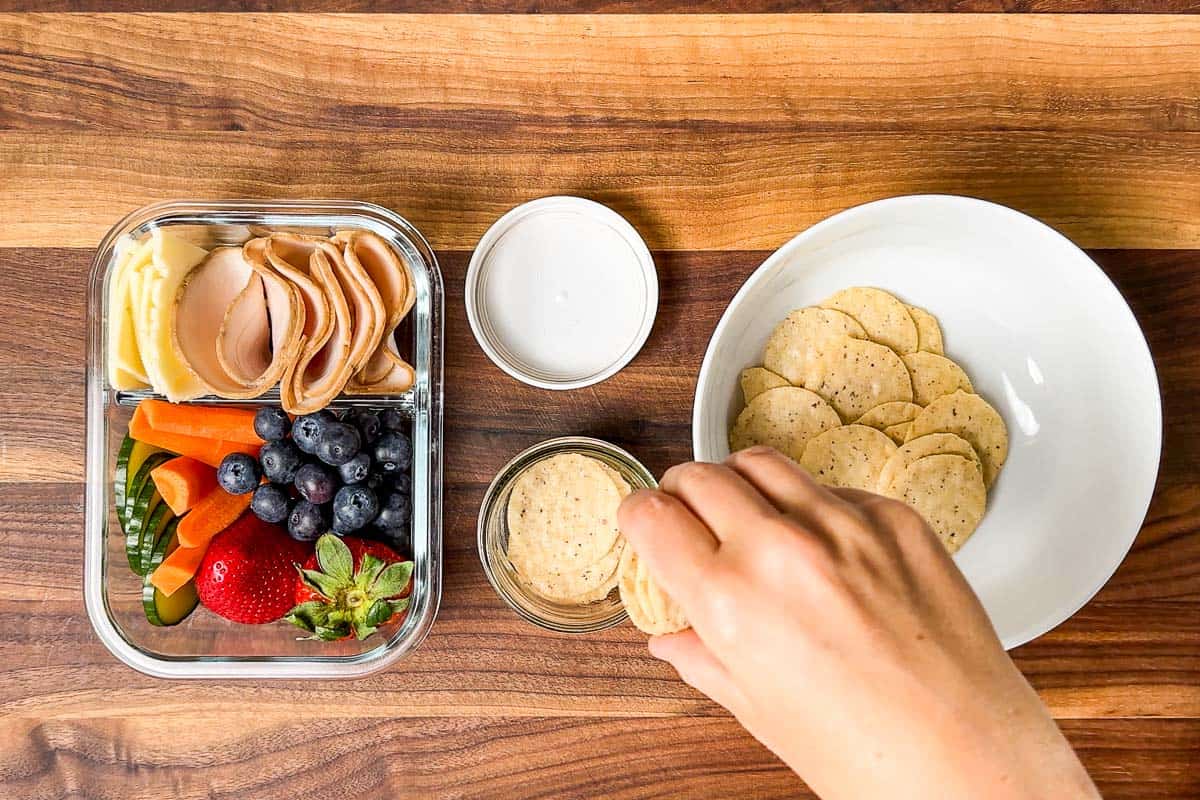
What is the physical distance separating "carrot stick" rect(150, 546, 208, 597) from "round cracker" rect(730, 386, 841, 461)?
2.19 feet

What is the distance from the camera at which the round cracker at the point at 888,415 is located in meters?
1.07

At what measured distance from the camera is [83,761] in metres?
1.14

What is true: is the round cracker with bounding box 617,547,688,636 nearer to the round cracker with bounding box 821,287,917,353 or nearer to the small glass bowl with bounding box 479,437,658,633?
the small glass bowl with bounding box 479,437,658,633

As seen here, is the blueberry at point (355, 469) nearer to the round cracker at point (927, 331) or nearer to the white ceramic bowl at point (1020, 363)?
the white ceramic bowl at point (1020, 363)

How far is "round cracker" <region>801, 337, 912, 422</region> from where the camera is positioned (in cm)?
107

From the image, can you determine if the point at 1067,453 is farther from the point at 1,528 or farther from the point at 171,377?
the point at 1,528

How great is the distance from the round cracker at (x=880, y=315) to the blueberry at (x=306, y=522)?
66cm

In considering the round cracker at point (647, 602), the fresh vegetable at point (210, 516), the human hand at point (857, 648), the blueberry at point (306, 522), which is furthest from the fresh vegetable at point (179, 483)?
the human hand at point (857, 648)


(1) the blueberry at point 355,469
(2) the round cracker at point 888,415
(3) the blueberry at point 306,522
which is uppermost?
(2) the round cracker at point 888,415

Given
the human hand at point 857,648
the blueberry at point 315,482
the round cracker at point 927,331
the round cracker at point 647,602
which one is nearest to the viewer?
the human hand at point 857,648

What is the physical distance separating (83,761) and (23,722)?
0.09 metres

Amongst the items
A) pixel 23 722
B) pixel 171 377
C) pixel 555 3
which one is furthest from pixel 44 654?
pixel 555 3

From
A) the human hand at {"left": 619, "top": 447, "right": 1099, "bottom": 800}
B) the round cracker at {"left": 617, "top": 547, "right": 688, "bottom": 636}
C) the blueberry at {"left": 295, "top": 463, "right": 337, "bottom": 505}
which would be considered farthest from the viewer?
the blueberry at {"left": 295, "top": 463, "right": 337, "bottom": 505}

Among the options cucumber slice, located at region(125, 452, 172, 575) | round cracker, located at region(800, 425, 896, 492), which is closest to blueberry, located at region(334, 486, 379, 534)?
cucumber slice, located at region(125, 452, 172, 575)
